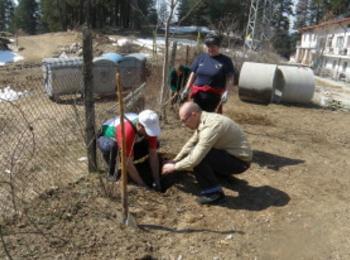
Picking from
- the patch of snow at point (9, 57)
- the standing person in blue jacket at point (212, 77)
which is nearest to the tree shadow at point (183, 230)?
the standing person in blue jacket at point (212, 77)

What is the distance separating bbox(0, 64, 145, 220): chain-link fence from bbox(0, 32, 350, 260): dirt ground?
34 cm

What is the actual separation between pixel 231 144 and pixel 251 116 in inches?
206

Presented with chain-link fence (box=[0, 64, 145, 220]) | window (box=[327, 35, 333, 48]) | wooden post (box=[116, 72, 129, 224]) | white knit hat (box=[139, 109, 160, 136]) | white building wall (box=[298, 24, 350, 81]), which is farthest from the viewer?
window (box=[327, 35, 333, 48])

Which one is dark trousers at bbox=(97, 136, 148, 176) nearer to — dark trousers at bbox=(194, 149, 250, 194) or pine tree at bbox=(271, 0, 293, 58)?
dark trousers at bbox=(194, 149, 250, 194)

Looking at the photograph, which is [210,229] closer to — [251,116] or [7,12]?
Answer: [251,116]

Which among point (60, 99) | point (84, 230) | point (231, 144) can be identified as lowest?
point (60, 99)

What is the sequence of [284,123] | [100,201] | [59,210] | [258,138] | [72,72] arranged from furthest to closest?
[72,72] < [284,123] < [258,138] < [100,201] < [59,210]

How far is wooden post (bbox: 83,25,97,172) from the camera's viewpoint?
3674 millimetres

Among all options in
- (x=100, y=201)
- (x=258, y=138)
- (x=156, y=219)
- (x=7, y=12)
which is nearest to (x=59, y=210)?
(x=100, y=201)

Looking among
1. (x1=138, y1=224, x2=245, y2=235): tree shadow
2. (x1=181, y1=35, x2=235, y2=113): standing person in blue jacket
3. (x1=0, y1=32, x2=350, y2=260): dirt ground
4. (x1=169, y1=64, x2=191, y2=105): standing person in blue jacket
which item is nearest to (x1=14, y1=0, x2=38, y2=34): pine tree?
(x1=169, y1=64, x2=191, y2=105): standing person in blue jacket

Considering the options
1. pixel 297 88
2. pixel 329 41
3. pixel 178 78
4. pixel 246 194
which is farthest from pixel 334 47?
pixel 246 194

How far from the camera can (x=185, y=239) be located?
3381mm

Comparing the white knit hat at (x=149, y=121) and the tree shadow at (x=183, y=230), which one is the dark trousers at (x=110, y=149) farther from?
the tree shadow at (x=183, y=230)

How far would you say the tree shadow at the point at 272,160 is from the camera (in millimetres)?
5367
